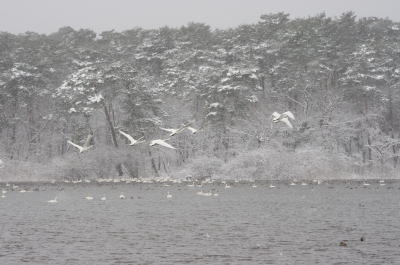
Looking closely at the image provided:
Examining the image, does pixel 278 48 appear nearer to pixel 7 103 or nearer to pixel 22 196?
pixel 7 103

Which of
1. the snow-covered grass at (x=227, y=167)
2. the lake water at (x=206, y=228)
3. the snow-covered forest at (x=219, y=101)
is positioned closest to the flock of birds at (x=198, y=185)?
the lake water at (x=206, y=228)

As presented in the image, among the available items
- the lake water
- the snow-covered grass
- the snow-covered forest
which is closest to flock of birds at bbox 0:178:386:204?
the lake water

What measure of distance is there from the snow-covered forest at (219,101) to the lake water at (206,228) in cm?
1672

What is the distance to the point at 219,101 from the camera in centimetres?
5553

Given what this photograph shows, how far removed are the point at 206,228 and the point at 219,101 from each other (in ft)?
111

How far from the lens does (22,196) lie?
3762cm

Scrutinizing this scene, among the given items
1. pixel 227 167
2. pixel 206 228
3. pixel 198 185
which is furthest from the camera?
pixel 227 167

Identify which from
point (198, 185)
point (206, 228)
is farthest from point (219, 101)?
point (206, 228)

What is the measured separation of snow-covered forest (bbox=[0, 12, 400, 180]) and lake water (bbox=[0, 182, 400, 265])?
54.9ft

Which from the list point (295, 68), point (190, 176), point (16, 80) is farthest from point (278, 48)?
point (16, 80)

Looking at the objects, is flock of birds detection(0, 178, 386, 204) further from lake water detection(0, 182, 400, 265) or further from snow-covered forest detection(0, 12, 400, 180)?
snow-covered forest detection(0, 12, 400, 180)

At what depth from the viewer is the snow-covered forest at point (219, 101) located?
176 feet

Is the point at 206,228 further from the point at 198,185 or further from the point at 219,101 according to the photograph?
the point at 219,101

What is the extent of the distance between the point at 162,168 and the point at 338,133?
19.4 m
